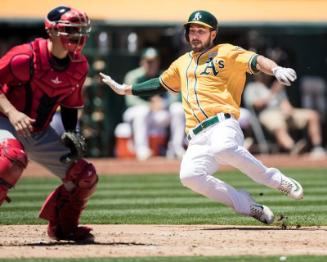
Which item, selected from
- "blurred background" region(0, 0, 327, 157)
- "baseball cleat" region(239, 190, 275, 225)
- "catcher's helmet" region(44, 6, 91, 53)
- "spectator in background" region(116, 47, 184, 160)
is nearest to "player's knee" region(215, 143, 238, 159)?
"baseball cleat" region(239, 190, 275, 225)

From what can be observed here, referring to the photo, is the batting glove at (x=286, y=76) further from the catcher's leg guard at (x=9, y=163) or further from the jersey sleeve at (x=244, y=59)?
the catcher's leg guard at (x=9, y=163)

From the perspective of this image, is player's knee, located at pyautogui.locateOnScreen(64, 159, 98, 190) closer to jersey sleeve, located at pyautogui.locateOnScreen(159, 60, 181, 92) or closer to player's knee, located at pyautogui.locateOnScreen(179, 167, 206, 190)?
player's knee, located at pyautogui.locateOnScreen(179, 167, 206, 190)

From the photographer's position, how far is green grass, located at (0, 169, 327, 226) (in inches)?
366

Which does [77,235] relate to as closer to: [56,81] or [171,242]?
[171,242]

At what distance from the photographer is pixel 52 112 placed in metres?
7.50

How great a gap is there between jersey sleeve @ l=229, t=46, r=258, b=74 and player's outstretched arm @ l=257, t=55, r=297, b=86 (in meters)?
0.06

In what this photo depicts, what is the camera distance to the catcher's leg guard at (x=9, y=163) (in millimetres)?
7031

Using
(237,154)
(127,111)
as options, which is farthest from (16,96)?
(127,111)

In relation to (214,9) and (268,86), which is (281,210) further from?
(214,9)

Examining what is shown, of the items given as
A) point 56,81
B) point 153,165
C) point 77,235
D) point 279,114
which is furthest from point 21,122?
point 279,114

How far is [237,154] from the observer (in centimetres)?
811

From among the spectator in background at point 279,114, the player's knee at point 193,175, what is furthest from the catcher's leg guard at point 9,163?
the spectator in background at point 279,114

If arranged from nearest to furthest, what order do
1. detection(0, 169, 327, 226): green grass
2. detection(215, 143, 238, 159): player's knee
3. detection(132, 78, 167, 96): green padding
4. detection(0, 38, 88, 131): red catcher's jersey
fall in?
detection(0, 38, 88, 131): red catcher's jersey, detection(215, 143, 238, 159): player's knee, detection(132, 78, 167, 96): green padding, detection(0, 169, 327, 226): green grass

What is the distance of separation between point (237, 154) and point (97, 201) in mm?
3542
